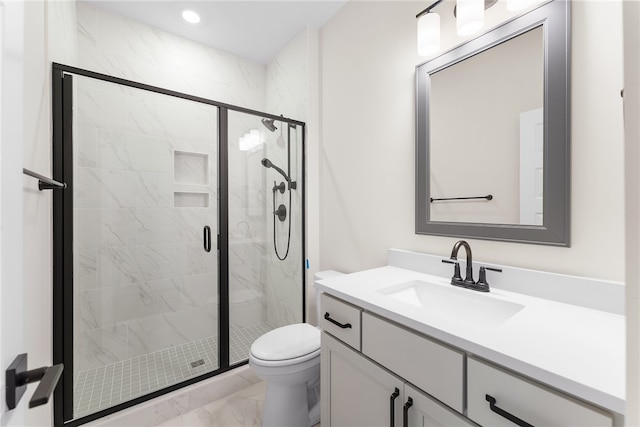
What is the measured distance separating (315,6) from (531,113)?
1648 millimetres

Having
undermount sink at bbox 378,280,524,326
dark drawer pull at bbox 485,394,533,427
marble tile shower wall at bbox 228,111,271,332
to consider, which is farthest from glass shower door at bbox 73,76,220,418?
dark drawer pull at bbox 485,394,533,427

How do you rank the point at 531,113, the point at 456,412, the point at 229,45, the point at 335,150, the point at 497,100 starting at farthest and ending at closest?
the point at 229,45 → the point at 335,150 → the point at 497,100 → the point at 531,113 → the point at 456,412

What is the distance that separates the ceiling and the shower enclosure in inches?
26.3

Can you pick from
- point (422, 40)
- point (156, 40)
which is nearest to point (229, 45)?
point (156, 40)

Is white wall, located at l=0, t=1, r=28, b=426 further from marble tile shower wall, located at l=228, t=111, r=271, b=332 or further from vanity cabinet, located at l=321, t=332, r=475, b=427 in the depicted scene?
marble tile shower wall, located at l=228, t=111, r=271, b=332

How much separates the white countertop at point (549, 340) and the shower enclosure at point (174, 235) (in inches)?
51.4

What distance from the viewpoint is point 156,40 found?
→ 7.23 feet

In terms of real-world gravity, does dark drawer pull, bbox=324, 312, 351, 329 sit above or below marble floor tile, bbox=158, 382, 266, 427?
above

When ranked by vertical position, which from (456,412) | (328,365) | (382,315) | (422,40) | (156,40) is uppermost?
(156,40)

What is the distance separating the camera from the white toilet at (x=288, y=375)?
1.40 m

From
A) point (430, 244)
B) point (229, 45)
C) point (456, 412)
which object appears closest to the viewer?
point (456, 412)

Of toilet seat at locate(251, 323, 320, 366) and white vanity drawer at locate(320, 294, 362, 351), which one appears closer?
white vanity drawer at locate(320, 294, 362, 351)

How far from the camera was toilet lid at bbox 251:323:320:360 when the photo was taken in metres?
1.42

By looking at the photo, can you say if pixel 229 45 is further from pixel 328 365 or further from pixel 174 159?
pixel 328 365
